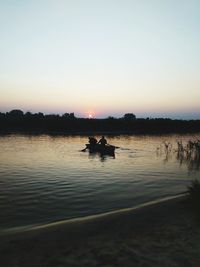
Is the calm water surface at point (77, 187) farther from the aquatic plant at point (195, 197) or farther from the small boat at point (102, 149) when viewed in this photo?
the small boat at point (102, 149)

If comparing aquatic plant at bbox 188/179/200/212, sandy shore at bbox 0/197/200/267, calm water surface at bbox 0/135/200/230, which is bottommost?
calm water surface at bbox 0/135/200/230

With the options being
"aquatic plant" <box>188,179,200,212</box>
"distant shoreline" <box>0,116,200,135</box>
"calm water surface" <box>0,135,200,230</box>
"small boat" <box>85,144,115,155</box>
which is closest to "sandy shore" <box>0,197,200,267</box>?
"aquatic plant" <box>188,179,200,212</box>

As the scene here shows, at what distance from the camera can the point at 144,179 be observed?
25.1 metres

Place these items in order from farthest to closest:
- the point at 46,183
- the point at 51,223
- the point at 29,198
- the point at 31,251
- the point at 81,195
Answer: the point at 46,183, the point at 81,195, the point at 29,198, the point at 51,223, the point at 31,251

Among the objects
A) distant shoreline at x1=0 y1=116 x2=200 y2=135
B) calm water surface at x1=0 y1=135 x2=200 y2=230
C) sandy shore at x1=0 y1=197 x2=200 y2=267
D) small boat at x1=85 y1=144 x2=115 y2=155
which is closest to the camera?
sandy shore at x1=0 y1=197 x2=200 y2=267

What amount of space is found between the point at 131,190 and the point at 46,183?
5.60 metres

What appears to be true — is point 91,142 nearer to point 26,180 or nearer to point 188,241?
point 26,180

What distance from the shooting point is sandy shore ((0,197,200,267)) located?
8.61 meters

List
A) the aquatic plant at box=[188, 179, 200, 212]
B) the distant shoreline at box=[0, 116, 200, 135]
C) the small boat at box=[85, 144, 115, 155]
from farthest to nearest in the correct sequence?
the distant shoreline at box=[0, 116, 200, 135] → the small boat at box=[85, 144, 115, 155] → the aquatic plant at box=[188, 179, 200, 212]

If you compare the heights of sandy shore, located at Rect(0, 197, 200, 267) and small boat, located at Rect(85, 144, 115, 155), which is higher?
small boat, located at Rect(85, 144, 115, 155)

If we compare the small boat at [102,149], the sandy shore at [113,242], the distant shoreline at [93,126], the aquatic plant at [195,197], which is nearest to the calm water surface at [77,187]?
the sandy shore at [113,242]

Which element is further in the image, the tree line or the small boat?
the tree line

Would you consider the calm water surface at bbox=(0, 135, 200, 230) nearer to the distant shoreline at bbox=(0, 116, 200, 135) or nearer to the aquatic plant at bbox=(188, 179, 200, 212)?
the aquatic plant at bbox=(188, 179, 200, 212)

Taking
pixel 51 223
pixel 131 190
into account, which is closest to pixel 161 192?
pixel 131 190
